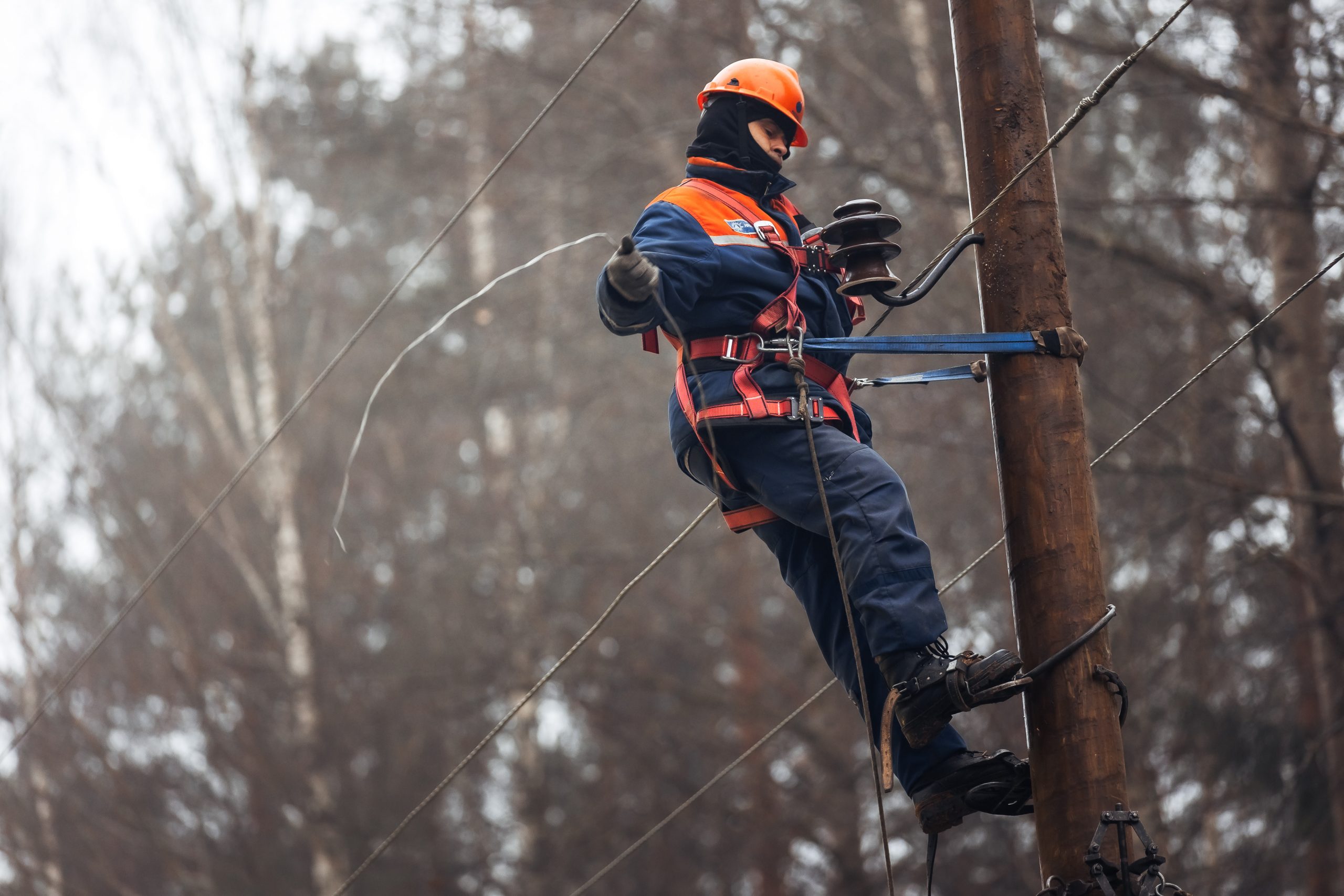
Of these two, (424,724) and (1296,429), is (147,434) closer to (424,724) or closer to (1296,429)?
(424,724)

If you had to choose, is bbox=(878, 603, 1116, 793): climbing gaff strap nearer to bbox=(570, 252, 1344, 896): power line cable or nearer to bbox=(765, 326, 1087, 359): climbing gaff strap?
bbox=(570, 252, 1344, 896): power line cable

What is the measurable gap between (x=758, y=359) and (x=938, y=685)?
90 cm

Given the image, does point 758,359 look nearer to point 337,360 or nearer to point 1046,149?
point 1046,149

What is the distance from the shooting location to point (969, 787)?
124 inches

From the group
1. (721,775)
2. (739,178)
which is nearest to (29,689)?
(721,775)

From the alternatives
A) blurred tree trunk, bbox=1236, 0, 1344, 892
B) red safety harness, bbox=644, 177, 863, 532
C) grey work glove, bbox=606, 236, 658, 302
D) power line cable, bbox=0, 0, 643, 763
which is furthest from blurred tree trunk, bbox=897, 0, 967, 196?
grey work glove, bbox=606, 236, 658, 302

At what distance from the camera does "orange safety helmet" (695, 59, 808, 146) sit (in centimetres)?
356

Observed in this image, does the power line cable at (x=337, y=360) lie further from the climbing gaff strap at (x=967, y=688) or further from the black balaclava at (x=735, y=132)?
the climbing gaff strap at (x=967, y=688)

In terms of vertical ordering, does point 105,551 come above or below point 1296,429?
above

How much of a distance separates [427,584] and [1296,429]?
10413mm

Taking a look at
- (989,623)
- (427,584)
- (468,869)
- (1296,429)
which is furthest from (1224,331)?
(427,584)

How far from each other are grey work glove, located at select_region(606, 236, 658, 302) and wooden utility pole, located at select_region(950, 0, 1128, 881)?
86 cm

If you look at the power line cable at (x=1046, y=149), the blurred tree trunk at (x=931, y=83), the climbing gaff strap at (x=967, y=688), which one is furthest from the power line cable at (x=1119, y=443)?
the blurred tree trunk at (x=931, y=83)

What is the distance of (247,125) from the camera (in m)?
12.6
